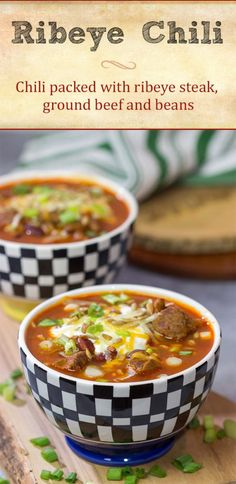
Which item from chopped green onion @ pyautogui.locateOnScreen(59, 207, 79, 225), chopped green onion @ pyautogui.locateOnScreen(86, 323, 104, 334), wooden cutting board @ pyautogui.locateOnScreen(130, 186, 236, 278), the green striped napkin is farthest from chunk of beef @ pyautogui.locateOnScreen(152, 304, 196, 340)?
the green striped napkin

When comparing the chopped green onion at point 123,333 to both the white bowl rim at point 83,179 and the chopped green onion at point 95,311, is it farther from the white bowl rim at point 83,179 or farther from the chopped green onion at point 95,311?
the white bowl rim at point 83,179

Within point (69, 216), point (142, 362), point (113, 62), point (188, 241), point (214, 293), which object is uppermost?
point (113, 62)

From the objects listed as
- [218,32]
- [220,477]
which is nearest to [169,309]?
[220,477]

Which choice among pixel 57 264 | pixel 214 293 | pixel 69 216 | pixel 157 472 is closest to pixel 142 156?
pixel 214 293

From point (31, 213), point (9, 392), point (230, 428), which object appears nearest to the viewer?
point (230, 428)

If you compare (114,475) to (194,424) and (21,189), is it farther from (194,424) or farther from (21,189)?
(21,189)

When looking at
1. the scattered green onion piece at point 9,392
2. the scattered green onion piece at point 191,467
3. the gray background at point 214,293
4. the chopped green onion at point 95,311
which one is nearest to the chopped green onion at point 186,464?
the scattered green onion piece at point 191,467
